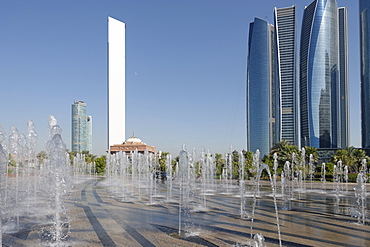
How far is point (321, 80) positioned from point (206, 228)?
83.2m

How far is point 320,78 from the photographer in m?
82.9

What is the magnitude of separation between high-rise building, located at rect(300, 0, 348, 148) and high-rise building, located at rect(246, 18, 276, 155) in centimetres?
992

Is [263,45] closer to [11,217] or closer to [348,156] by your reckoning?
[348,156]

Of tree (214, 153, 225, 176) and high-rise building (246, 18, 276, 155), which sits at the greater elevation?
high-rise building (246, 18, 276, 155)

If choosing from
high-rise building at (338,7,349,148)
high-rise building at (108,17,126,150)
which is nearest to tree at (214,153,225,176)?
high-rise building at (338,7,349,148)

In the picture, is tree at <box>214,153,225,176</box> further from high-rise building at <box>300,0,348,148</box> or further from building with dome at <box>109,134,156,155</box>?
high-rise building at <box>300,0,348,148</box>

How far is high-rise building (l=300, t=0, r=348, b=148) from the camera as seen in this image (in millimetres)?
81000

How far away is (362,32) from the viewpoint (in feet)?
265

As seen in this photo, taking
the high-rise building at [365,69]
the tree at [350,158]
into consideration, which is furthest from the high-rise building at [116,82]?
the tree at [350,158]

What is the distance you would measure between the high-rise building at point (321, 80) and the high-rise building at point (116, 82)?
177ft

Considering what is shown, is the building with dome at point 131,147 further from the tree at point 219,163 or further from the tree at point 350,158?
the tree at point 350,158

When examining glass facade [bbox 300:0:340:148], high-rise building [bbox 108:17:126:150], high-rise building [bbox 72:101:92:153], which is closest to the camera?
glass facade [bbox 300:0:340:148]

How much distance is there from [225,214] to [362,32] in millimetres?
86300

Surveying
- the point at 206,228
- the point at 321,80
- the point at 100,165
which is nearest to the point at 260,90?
the point at 321,80
